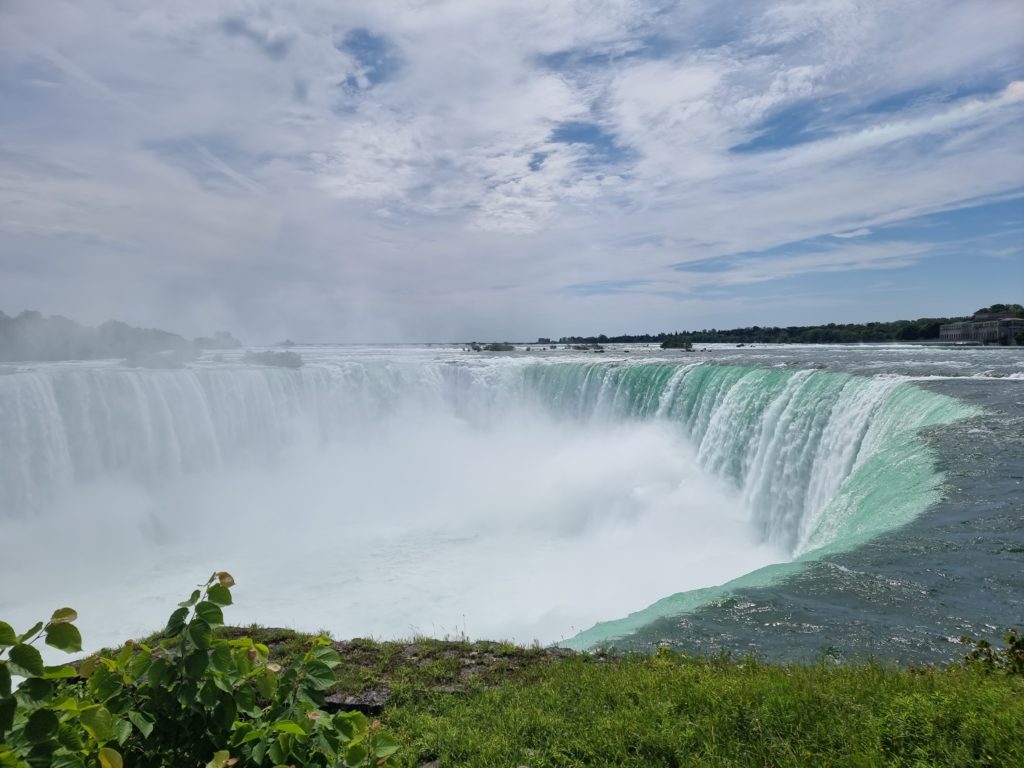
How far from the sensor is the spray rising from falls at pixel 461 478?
38.8 feet

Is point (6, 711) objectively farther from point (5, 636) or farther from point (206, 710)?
point (206, 710)

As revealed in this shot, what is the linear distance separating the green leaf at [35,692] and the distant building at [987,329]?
134 feet

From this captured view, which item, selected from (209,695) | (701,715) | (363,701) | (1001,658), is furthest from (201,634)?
(1001,658)

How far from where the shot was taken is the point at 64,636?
1693 millimetres

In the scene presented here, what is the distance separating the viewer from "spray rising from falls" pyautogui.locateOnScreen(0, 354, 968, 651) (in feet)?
38.8

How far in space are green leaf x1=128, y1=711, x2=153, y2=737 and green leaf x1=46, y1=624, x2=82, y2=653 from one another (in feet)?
1.15

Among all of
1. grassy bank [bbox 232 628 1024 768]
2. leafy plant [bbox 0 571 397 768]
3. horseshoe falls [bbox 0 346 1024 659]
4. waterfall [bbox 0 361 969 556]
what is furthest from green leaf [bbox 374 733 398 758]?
waterfall [bbox 0 361 969 556]

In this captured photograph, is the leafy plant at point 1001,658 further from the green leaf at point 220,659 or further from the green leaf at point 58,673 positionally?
the green leaf at point 58,673

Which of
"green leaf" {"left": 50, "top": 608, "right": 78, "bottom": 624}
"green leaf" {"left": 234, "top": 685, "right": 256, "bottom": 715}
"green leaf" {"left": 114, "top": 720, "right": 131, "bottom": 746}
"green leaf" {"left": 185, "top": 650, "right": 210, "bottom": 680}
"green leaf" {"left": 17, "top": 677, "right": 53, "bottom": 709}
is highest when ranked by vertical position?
"green leaf" {"left": 50, "top": 608, "right": 78, "bottom": 624}

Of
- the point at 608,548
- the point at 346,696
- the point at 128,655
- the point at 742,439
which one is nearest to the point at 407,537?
the point at 608,548

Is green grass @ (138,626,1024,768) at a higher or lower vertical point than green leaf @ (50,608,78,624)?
lower

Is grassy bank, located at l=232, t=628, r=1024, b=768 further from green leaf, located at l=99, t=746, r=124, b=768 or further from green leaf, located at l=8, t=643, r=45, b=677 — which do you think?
green leaf, located at l=8, t=643, r=45, b=677

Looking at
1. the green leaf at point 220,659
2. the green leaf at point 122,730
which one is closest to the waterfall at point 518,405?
the green leaf at point 220,659

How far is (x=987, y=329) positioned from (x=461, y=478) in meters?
31.5
